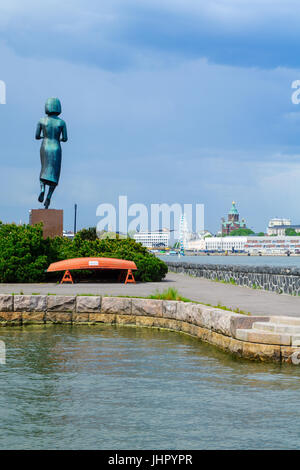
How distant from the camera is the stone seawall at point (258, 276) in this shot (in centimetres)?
1941

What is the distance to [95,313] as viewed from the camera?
15.8 meters

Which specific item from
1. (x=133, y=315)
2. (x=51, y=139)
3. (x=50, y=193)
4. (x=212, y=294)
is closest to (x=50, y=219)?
(x=50, y=193)

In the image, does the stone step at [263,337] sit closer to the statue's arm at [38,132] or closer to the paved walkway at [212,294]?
the paved walkway at [212,294]

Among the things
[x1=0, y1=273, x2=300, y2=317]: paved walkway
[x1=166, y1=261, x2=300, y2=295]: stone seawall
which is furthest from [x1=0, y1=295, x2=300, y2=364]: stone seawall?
[x1=166, y1=261, x2=300, y2=295]: stone seawall

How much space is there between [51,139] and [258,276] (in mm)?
11178

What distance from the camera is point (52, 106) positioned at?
27.6 meters

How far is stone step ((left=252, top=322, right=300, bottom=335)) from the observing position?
34.7 ft

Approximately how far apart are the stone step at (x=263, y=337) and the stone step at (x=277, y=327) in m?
0.12

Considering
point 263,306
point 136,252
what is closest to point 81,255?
point 136,252

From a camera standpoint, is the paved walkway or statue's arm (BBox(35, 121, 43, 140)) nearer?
the paved walkway

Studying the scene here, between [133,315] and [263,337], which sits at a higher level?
[133,315]

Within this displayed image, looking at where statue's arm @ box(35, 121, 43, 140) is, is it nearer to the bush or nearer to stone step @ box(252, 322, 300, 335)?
the bush

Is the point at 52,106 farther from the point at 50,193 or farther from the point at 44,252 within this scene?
the point at 44,252

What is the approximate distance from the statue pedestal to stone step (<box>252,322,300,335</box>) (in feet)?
55.2
